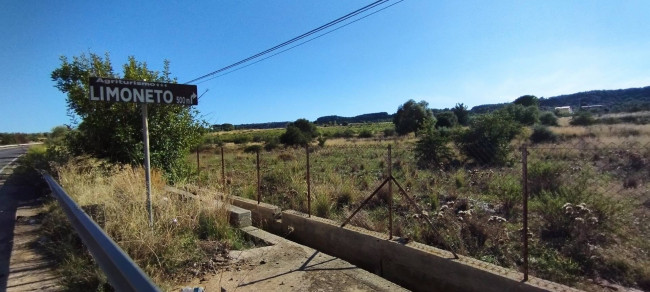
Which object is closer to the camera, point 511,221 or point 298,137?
point 511,221

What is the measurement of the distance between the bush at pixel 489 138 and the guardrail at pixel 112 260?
14695mm

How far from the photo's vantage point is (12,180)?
1634cm

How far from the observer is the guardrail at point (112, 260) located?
6.47ft

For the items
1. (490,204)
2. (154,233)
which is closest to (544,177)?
(490,204)

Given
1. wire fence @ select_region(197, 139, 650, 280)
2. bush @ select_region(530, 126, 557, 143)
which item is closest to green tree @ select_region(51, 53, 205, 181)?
wire fence @ select_region(197, 139, 650, 280)

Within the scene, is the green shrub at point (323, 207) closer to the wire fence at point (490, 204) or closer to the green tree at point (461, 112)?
the wire fence at point (490, 204)

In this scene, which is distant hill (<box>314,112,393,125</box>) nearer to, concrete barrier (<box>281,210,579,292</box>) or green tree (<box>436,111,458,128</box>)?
green tree (<box>436,111,458,128</box>)

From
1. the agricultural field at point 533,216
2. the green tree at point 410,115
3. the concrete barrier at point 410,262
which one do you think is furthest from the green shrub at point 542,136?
the green tree at point 410,115

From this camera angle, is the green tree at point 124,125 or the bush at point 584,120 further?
the bush at point 584,120

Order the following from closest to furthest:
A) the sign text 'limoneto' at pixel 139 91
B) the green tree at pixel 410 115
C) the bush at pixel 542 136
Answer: the sign text 'limoneto' at pixel 139 91
the bush at pixel 542 136
the green tree at pixel 410 115

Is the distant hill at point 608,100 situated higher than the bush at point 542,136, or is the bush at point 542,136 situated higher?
the distant hill at point 608,100

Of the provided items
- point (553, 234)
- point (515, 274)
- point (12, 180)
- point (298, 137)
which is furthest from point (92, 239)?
point (298, 137)

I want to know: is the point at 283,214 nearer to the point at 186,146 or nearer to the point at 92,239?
the point at 92,239

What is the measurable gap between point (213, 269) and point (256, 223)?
3.21 meters
